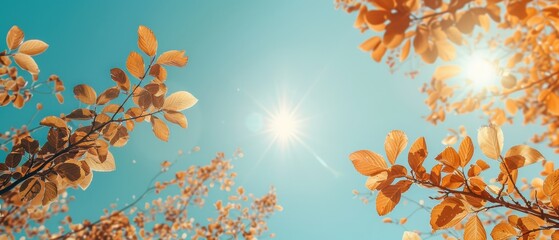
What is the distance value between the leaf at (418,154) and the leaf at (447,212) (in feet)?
0.43

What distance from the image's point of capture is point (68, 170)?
1.03 meters

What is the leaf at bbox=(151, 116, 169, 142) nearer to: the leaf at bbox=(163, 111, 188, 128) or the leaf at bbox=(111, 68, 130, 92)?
the leaf at bbox=(163, 111, 188, 128)

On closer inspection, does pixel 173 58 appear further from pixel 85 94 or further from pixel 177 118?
pixel 85 94

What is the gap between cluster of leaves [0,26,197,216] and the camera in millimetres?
1027

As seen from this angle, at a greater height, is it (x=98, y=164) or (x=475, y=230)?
(x=98, y=164)

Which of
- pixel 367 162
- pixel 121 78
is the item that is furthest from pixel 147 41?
pixel 367 162

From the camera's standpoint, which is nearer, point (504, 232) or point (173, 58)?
point (504, 232)

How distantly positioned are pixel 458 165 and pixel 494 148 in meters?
0.10

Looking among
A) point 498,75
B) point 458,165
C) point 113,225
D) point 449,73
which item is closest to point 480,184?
point 458,165

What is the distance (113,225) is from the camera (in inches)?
256

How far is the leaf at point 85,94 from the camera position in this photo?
1.07 m

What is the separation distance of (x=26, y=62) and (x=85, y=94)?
0.32 m

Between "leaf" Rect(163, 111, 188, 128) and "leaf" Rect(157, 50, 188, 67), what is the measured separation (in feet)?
0.62

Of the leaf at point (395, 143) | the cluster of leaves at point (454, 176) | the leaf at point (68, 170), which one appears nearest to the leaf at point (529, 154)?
the cluster of leaves at point (454, 176)
